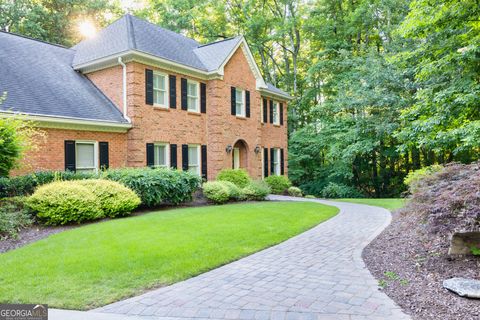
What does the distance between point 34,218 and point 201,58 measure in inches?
480

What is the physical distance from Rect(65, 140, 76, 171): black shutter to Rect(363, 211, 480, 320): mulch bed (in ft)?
35.4

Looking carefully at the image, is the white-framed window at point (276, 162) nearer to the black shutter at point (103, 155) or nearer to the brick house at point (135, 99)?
the brick house at point (135, 99)

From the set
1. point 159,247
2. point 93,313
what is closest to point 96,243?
point 159,247

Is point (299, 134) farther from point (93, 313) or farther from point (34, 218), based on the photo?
point (93, 313)

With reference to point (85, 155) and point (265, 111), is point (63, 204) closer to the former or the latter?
point (85, 155)

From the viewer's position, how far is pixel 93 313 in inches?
166

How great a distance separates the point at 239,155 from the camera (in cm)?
2086

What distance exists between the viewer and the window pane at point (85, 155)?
1349cm

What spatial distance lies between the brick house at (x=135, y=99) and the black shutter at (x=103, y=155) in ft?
0.14

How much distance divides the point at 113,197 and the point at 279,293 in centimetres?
737

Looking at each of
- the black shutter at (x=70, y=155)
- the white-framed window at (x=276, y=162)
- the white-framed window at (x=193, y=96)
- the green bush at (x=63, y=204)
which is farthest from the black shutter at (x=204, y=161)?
the green bush at (x=63, y=204)

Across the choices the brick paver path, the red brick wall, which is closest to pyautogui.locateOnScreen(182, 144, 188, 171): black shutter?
the red brick wall

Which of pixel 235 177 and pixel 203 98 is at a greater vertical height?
pixel 203 98

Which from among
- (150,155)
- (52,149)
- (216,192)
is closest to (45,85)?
(52,149)
